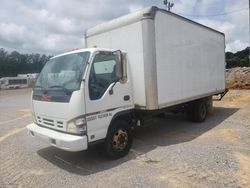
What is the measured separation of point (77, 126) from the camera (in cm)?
533

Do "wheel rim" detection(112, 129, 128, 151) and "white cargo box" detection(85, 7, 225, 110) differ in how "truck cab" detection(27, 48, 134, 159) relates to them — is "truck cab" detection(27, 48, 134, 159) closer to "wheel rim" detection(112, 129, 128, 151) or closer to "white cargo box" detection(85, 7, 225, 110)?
"wheel rim" detection(112, 129, 128, 151)

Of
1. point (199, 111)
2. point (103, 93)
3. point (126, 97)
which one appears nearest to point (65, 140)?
point (103, 93)

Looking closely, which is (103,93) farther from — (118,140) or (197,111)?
(197,111)

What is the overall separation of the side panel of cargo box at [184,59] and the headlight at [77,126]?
7.10ft

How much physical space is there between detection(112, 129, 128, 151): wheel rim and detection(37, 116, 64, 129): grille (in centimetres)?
120

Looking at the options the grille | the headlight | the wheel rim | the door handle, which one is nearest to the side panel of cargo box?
the door handle

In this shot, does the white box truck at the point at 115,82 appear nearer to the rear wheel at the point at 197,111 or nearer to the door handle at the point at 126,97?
the door handle at the point at 126,97

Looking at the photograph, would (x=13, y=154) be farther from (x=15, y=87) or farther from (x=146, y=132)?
(x=15, y=87)

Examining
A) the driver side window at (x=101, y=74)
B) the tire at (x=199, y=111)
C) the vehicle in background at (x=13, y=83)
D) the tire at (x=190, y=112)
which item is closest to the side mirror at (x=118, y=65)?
the driver side window at (x=101, y=74)

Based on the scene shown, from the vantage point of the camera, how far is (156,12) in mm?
6594

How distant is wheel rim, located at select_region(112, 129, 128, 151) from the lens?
241 inches

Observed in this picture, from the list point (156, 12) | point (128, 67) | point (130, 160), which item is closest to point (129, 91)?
point (128, 67)

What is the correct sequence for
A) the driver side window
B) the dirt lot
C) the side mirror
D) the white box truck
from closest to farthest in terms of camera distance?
the dirt lot, the white box truck, the driver side window, the side mirror

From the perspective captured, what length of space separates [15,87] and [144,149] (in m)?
63.7
